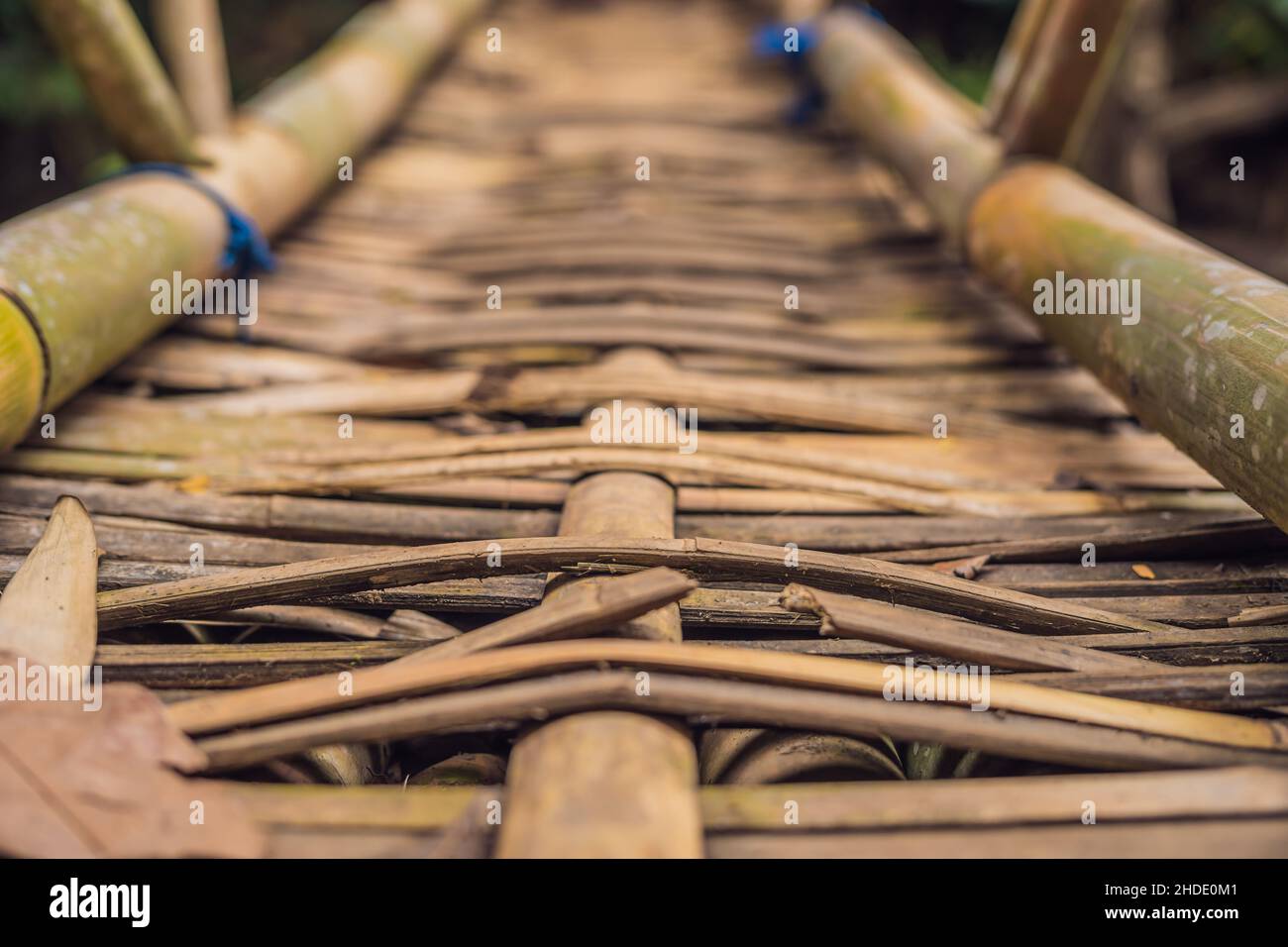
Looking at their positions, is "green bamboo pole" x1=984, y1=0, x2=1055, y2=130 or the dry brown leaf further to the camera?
"green bamboo pole" x1=984, y1=0, x2=1055, y2=130

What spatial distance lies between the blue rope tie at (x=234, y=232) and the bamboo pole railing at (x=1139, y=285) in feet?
6.16

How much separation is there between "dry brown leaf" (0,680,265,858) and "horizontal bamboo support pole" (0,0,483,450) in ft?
2.43

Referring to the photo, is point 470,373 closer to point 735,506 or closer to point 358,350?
point 358,350

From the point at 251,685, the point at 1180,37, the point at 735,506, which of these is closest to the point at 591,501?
the point at 735,506

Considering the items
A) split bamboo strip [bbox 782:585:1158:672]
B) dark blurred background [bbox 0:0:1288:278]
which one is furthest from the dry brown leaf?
dark blurred background [bbox 0:0:1288:278]

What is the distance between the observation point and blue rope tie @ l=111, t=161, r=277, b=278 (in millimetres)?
2422

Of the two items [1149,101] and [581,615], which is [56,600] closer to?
[581,615]

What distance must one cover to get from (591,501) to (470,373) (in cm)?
70

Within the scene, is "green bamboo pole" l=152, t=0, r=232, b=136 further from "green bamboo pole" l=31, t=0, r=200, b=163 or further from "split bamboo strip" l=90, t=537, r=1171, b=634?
"split bamboo strip" l=90, t=537, r=1171, b=634

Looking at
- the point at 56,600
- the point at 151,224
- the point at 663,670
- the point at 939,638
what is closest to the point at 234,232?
the point at 151,224

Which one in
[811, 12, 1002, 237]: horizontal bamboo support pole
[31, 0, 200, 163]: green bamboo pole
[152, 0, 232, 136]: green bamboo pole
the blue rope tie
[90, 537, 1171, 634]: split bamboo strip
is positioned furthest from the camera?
[811, 12, 1002, 237]: horizontal bamboo support pole

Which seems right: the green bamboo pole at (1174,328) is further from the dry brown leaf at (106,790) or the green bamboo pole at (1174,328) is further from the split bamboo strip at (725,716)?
the dry brown leaf at (106,790)

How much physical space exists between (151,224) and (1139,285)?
2.03 meters

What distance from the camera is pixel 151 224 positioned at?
2.17 meters
